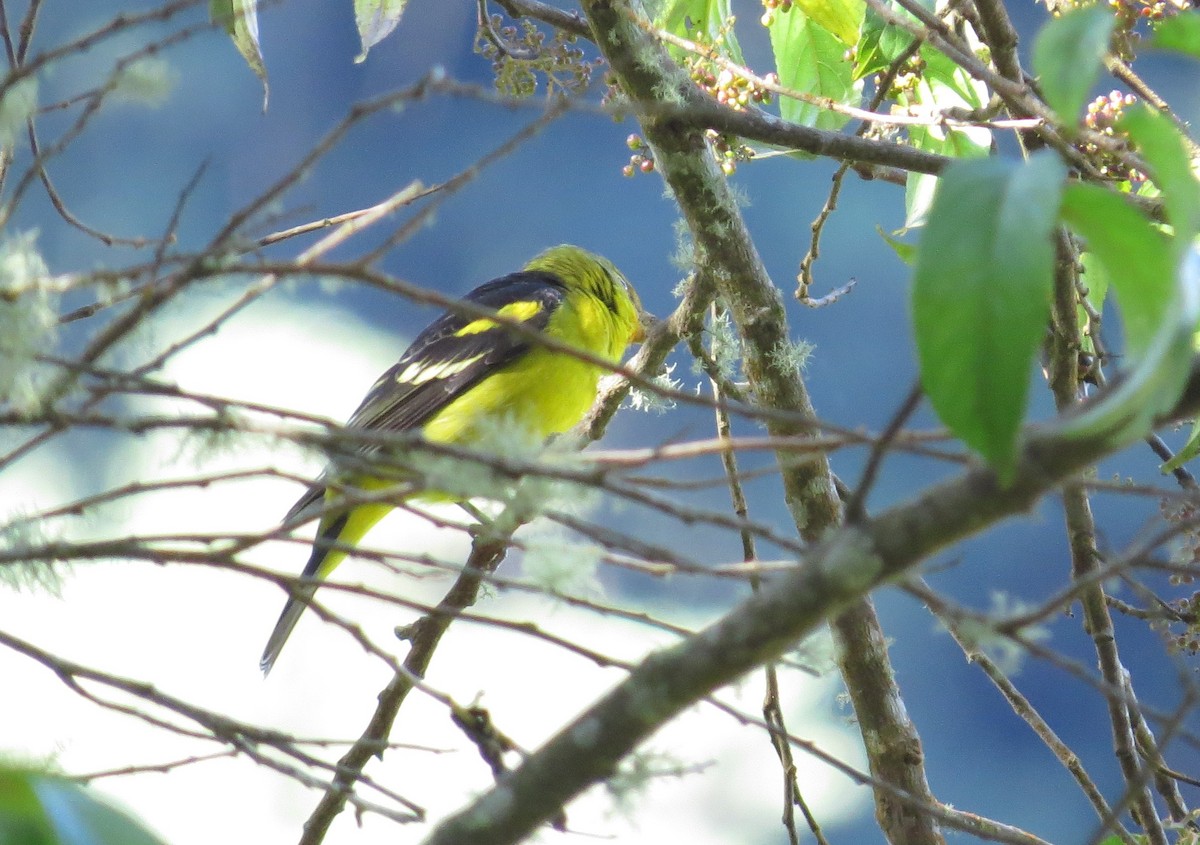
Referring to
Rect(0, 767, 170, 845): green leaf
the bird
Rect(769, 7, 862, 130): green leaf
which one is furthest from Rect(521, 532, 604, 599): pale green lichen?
the bird

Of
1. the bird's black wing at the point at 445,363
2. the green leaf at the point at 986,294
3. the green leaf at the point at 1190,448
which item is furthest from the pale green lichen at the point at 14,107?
the bird's black wing at the point at 445,363

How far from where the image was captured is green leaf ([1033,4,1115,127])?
1.42ft

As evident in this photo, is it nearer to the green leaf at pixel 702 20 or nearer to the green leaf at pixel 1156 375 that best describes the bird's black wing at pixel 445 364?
the green leaf at pixel 702 20

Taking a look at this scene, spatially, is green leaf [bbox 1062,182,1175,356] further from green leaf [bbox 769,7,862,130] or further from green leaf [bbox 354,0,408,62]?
green leaf [bbox 769,7,862,130]

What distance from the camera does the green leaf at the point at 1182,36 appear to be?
0.45 meters

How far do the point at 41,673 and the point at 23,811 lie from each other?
8.13 feet

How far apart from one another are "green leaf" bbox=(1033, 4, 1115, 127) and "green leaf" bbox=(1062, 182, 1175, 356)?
34mm

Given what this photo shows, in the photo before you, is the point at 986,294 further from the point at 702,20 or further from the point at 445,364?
the point at 445,364

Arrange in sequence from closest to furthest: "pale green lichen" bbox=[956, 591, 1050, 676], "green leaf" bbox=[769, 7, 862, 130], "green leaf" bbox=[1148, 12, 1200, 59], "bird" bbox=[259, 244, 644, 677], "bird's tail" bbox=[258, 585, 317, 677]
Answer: "green leaf" bbox=[1148, 12, 1200, 59] < "pale green lichen" bbox=[956, 591, 1050, 676] < "green leaf" bbox=[769, 7, 862, 130] < "bird's tail" bbox=[258, 585, 317, 677] < "bird" bbox=[259, 244, 644, 677]

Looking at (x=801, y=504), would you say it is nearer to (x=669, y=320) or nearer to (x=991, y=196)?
(x=669, y=320)

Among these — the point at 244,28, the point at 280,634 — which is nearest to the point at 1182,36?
the point at 244,28

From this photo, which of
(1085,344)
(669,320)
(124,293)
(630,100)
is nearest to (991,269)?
(124,293)

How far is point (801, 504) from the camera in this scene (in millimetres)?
1636

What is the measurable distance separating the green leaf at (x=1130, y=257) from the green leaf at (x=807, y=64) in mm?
1332
